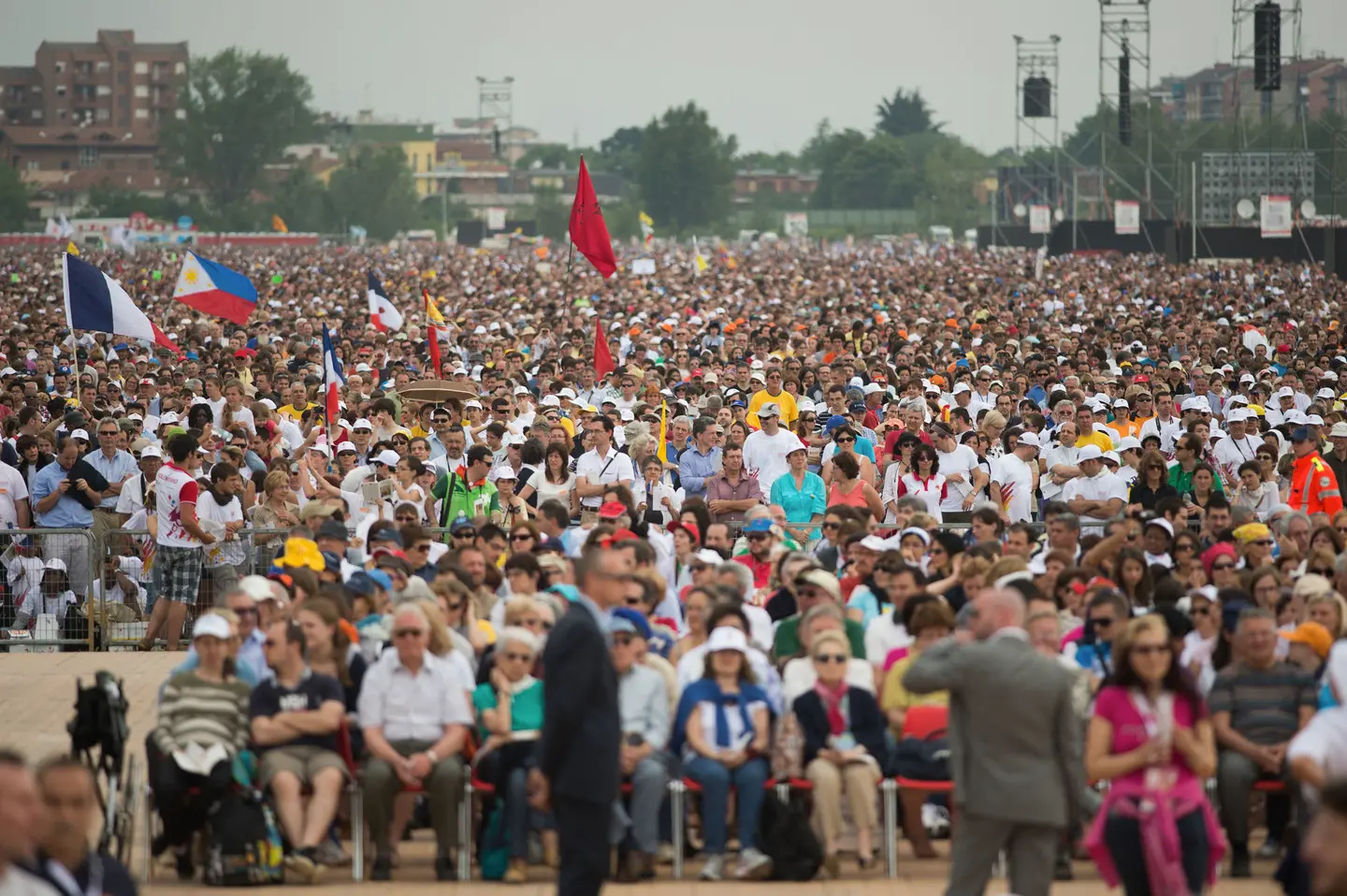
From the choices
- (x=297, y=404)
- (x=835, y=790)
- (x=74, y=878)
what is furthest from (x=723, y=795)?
(x=297, y=404)

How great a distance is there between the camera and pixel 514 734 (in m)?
9.66

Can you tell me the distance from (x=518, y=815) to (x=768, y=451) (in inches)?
299

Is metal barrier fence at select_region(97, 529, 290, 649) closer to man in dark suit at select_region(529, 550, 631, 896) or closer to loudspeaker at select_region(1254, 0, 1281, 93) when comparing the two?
man in dark suit at select_region(529, 550, 631, 896)

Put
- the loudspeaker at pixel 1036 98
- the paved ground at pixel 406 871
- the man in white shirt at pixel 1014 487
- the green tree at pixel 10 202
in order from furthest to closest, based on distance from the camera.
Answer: the green tree at pixel 10 202 → the loudspeaker at pixel 1036 98 → the man in white shirt at pixel 1014 487 → the paved ground at pixel 406 871

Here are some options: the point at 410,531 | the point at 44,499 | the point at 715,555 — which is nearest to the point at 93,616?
the point at 44,499

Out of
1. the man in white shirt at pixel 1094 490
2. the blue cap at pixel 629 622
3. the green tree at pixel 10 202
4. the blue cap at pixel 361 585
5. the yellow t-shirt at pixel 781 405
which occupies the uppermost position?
the green tree at pixel 10 202

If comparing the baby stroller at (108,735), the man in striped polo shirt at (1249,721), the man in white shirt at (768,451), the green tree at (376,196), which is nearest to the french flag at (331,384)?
the man in white shirt at (768,451)

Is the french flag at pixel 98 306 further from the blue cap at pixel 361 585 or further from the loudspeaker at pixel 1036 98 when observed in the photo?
the loudspeaker at pixel 1036 98

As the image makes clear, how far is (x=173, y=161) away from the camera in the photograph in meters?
198

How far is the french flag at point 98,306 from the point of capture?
2166 cm

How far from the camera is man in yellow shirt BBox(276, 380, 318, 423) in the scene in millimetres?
20906

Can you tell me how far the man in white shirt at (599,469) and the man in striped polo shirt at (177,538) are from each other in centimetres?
291

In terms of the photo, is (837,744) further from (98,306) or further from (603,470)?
(98,306)

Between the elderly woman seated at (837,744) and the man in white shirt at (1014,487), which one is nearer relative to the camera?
the elderly woman seated at (837,744)
